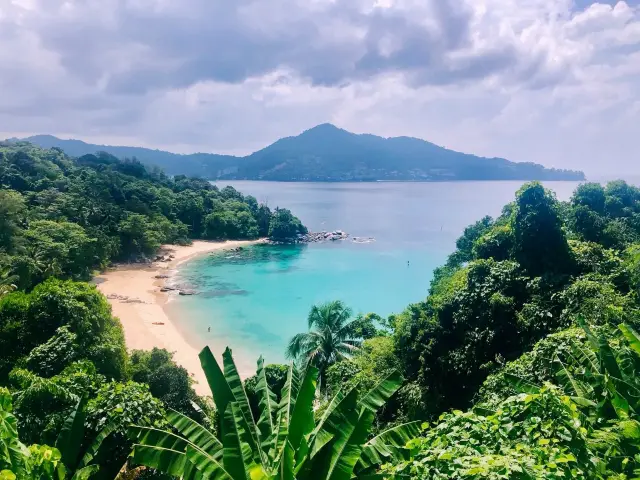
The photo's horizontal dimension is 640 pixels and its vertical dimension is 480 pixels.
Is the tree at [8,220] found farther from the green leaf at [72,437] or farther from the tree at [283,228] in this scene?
the tree at [283,228]

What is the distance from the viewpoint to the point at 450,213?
105 m

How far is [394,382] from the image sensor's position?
5242 millimetres

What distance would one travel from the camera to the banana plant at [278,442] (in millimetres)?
4426

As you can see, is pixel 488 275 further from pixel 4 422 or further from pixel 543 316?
pixel 4 422

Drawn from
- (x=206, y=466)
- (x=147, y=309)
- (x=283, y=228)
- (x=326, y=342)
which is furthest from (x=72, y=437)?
(x=283, y=228)

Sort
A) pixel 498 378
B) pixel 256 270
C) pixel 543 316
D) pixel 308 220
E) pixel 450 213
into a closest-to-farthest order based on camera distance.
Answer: pixel 498 378
pixel 543 316
pixel 256 270
pixel 308 220
pixel 450 213

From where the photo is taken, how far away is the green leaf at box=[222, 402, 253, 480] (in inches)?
174

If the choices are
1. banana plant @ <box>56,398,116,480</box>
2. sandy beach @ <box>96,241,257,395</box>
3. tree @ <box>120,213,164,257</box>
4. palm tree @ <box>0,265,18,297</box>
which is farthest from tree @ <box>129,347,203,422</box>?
tree @ <box>120,213,164,257</box>

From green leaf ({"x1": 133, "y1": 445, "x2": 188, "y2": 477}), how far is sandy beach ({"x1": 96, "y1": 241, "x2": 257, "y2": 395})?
15.7 meters

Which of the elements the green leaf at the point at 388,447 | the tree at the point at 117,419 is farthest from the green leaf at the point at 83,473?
the green leaf at the point at 388,447

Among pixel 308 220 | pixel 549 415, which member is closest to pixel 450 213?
pixel 308 220

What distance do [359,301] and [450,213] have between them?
7344cm

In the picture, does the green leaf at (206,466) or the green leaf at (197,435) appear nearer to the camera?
the green leaf at (206,466)

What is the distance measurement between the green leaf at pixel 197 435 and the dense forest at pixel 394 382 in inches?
0.8
